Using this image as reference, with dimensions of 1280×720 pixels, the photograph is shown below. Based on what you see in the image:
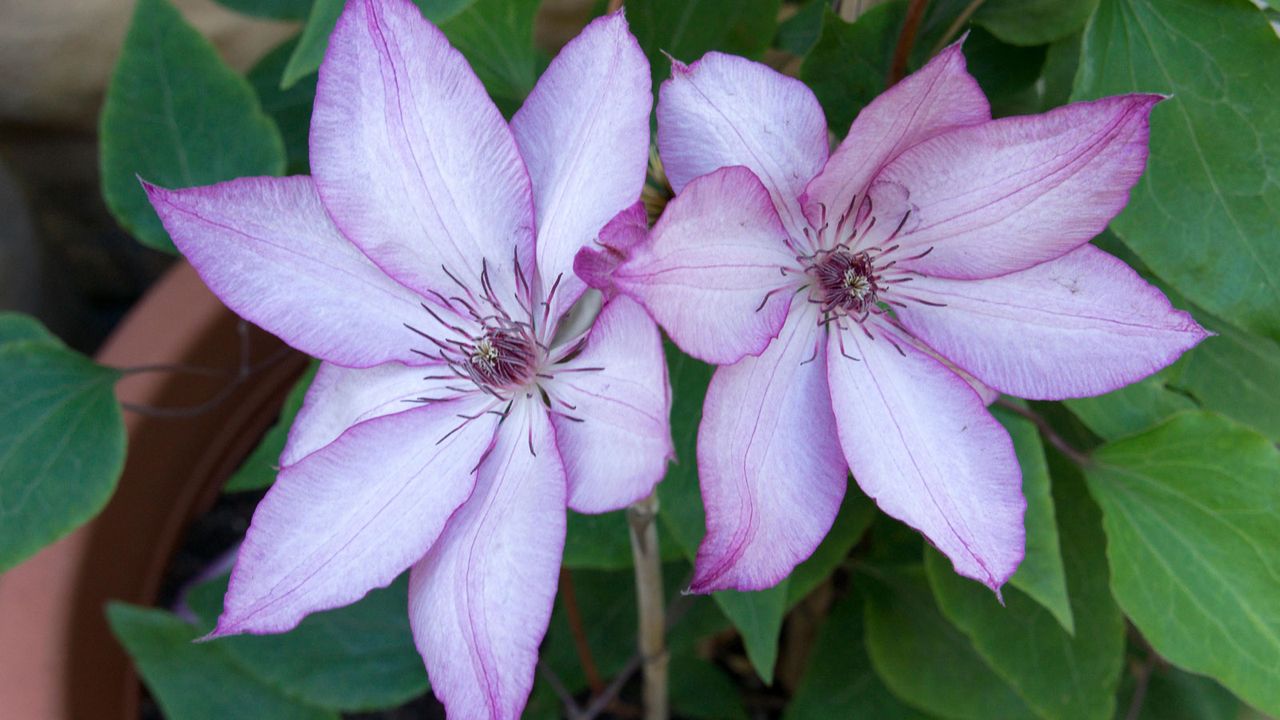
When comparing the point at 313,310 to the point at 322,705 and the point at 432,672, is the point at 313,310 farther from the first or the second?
the point at 322,705

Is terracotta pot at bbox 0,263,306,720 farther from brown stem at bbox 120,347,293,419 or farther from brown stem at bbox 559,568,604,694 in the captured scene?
brown stem at bbox 559,568,604,694

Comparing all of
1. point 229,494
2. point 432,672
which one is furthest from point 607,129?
point 229,494

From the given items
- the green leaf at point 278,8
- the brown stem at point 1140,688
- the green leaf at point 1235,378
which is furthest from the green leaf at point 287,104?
the brown stem at point 1140,688

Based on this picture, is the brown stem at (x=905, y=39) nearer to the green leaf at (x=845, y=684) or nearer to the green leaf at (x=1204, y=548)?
the green leaf at (x=1204, y=548)

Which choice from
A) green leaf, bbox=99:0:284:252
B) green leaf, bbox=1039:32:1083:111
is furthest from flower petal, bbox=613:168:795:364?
green leaf, bbox=99:0:284:252

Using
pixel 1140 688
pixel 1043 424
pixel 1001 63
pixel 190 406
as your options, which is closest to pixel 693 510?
pixel 1043 424

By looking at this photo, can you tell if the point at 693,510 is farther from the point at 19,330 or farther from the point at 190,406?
the point at 190,406
